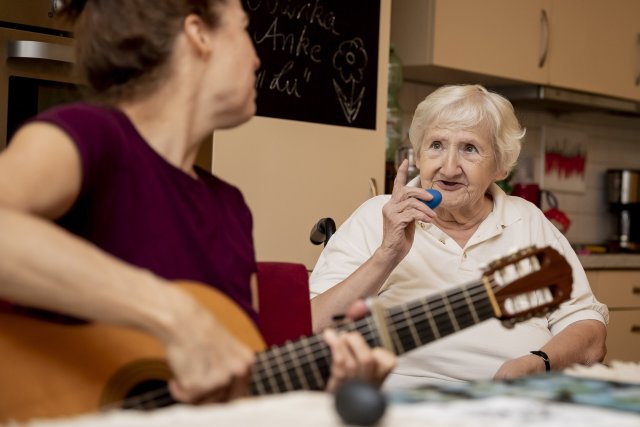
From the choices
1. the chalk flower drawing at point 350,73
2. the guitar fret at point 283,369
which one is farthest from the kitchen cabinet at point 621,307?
the guitar fret at point 283,369

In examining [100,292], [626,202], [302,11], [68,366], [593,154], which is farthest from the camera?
[593,154]

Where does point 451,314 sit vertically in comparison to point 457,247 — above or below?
above

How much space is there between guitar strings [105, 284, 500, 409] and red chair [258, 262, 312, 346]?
0.44 metres

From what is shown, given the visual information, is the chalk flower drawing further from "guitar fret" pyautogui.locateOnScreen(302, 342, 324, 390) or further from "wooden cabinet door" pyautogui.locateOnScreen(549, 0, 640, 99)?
"guitar fret" pyautogui.locateOnScreen(302, 342, 324, 390)

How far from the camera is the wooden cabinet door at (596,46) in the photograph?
4004 mm

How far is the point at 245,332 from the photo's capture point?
4.15ft

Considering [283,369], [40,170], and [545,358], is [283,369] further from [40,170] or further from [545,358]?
[545,358]

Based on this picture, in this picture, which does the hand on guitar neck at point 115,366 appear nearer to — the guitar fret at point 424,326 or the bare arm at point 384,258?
the guitar fret at point 424,326

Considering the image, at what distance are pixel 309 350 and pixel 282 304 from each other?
51 cm

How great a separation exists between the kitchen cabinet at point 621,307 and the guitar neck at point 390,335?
2.68 metres

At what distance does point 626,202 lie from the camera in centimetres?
464

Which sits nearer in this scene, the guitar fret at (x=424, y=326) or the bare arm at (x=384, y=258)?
the guitar fret at (x=424, y=326)

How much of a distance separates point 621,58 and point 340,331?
11.1 feet

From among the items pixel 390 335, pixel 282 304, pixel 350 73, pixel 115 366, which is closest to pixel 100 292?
pixel 115 366
